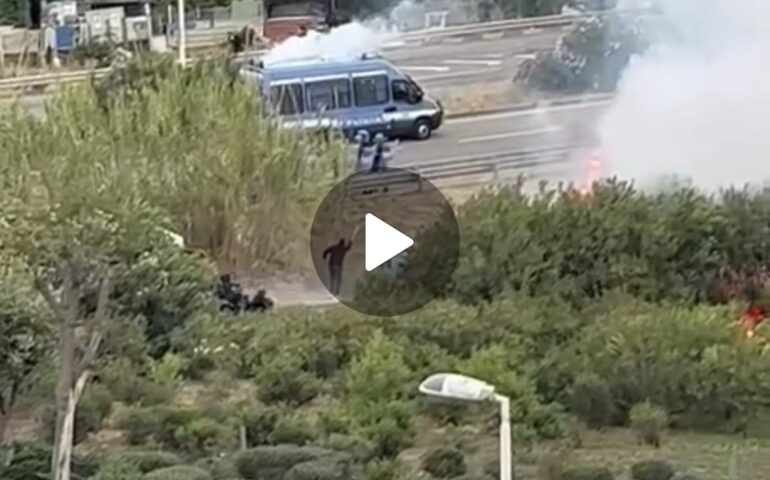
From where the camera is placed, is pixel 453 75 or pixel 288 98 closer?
pixel 288 98

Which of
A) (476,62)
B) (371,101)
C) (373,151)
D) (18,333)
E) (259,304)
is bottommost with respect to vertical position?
(259,304)

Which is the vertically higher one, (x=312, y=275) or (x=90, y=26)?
(x=90, y=26)

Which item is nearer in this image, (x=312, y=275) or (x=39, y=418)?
(x=39, y=418)

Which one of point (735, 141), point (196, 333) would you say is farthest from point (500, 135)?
point (196, 333)

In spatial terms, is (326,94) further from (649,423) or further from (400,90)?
(649,423)

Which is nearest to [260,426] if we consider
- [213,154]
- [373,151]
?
[213,154]

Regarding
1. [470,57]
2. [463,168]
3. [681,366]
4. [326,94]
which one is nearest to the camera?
[681,366]

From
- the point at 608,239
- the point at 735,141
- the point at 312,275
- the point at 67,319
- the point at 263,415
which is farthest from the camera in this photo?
the point at 735,141

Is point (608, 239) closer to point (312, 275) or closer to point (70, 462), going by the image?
point (312, 275)
